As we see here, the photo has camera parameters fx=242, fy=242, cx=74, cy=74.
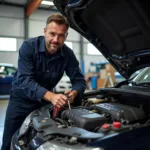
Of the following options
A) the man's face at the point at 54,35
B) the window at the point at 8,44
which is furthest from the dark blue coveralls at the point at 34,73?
the window at the point at 8,44

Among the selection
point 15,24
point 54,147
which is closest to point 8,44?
point 15,24

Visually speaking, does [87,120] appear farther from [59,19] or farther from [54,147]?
[59,19]

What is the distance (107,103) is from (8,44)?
10.6m

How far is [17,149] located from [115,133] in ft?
2.58

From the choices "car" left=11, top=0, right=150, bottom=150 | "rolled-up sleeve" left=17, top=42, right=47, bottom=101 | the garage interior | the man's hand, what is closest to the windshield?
"car" left=11, top=0, right=150, bottom=150

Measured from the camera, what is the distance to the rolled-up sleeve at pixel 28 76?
1.91m

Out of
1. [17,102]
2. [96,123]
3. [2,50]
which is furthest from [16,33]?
[96,123]

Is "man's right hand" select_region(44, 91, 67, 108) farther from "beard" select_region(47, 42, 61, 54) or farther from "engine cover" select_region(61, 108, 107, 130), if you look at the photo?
"beard" select_region(47, 42, 61, 54)

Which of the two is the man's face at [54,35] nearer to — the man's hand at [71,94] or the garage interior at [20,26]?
the man's hand at [71,94]

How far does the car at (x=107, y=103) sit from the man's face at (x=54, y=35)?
0.13m

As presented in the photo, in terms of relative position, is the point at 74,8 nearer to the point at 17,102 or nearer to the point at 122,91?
the point at 122,91

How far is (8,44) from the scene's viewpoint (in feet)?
38.8

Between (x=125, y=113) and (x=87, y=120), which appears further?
(x=125, y=113)

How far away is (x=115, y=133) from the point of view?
1.27 meters
